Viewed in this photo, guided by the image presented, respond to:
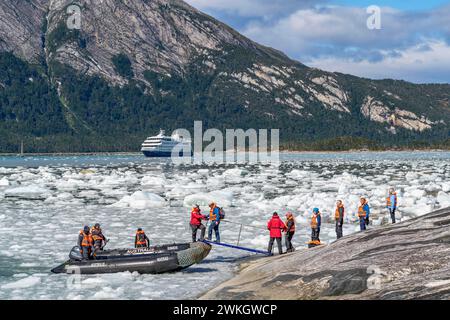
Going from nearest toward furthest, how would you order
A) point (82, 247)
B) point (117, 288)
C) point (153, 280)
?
1. point (117, 288)
2. point (153, 280)
3. point (82, 247)

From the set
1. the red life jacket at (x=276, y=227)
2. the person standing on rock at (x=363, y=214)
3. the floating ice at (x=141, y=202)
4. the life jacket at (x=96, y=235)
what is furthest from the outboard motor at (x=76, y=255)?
the floating ice at (x=141, y=202)

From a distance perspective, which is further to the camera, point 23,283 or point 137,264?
point 137,264

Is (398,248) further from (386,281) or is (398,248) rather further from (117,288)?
(117,288)

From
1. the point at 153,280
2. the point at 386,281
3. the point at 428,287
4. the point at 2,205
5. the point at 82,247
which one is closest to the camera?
the point at 428,287

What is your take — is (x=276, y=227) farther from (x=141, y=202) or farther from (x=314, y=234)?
(x=141, y=202)

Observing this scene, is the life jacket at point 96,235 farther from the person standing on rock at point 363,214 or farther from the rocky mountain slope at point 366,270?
the person standing on rock at point 363,214

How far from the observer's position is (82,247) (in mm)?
19344

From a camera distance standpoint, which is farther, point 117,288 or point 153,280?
point 153,280

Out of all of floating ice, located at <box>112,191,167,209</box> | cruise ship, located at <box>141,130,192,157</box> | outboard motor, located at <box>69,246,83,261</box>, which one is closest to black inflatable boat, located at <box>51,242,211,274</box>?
outboard motor, located at <box>69,246,83,261</box>

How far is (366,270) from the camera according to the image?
49.5 feet

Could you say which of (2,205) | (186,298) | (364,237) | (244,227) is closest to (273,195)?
(244,227)

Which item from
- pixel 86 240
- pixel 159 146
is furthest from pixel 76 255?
pixel 159 146

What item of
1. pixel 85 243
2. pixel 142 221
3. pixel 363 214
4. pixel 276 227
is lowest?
pixel 142 221

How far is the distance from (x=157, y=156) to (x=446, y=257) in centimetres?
17588
